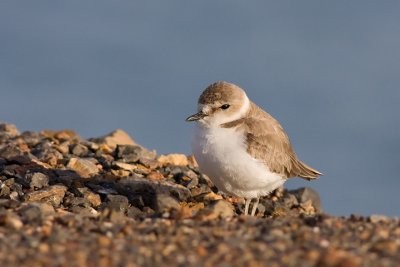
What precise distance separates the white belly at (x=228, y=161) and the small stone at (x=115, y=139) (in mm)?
5026

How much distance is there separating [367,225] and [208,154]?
10.6 feet

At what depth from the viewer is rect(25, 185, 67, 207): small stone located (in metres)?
12.2

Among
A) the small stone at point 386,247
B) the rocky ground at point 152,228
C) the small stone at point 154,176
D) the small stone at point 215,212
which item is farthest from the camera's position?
the small stone at point 154,176

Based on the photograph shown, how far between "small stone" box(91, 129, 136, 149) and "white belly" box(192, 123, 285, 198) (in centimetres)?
503

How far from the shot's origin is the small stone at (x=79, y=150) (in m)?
15.2

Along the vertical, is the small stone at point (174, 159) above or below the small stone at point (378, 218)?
above

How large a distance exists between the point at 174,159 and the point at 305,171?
330 cm

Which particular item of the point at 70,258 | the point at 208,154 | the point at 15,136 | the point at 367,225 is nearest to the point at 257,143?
the point at 208,154

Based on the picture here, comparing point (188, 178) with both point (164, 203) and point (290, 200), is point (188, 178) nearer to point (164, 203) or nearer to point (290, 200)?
point (290, 200)

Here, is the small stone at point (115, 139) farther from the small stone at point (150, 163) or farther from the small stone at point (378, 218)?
the small stone at point (378, 218)

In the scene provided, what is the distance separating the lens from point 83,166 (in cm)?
1400

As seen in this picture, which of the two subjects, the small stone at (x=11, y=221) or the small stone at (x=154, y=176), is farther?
the small stone at (x=154, y=176)

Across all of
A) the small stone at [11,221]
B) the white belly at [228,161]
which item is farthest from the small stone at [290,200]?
the small stone at [11,221]

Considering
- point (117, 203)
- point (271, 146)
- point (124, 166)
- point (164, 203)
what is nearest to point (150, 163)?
point (124, 166)
